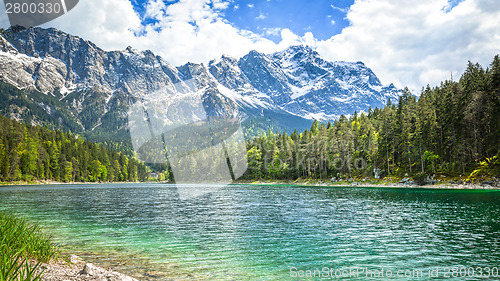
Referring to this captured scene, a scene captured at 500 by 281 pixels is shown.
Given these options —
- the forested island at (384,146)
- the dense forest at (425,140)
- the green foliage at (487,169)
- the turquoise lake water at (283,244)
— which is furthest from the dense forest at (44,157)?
the green foliage at (487,169)

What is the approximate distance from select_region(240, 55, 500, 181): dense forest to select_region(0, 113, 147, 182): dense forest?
104 metres

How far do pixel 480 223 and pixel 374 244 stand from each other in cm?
1266

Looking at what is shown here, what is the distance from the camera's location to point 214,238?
715 inches

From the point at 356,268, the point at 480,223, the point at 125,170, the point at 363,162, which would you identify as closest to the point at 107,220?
the point at 356,268

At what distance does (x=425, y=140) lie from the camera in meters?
74.3

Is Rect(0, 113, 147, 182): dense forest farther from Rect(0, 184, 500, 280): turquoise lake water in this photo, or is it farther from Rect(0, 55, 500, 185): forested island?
Rect(0, 184, 500, 280): turquoise lake water

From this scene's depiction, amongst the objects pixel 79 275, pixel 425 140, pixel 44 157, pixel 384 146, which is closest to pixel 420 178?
pixel 425 140

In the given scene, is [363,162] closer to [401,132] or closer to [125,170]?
[401,132]

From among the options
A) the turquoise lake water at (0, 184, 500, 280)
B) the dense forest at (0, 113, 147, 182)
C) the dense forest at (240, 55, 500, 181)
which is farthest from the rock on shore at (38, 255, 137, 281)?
the dense forest at (0, 113, 147, 182)

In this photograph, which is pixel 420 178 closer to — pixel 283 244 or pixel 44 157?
pixel 283 244

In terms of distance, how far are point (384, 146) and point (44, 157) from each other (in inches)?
5203

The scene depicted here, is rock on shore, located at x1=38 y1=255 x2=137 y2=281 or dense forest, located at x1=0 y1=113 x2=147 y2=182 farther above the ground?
dense forest, located at x1=0 y1=113 x2=147 y2=182

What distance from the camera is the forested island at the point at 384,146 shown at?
6300cm

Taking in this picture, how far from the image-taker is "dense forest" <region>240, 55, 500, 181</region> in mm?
61531
